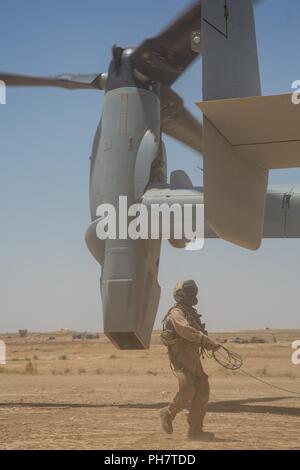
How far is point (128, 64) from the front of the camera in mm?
16031

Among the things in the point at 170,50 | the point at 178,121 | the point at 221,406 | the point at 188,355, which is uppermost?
the point at 170,50

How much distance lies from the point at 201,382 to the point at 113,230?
19.9 feet

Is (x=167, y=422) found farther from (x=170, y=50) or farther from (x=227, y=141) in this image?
(x=170, y=50)

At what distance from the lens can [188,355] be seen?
30.9 ft

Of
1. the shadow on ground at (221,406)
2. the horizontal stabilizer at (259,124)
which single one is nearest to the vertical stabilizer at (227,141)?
the horizontal stabilizer at (259,124)

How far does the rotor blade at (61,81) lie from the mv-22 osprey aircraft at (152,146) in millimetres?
28

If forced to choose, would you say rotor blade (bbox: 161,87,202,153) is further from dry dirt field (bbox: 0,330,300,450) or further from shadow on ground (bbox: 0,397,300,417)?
shadow on ground (bbox: 0,397,300,417)

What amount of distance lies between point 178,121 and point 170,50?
12.1 ft

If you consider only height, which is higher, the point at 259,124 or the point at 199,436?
the point at 259,124

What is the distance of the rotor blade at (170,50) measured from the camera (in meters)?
15.6

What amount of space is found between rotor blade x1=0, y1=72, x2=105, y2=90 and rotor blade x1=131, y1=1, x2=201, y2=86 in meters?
1.63

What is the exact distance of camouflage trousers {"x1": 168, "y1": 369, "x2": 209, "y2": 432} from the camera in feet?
29.9

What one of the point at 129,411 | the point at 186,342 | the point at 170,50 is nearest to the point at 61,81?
the point at 170,50

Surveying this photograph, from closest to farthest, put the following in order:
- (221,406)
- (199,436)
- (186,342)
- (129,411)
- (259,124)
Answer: (259,124), (199,436), (186,342), (129,411), (221,406)
